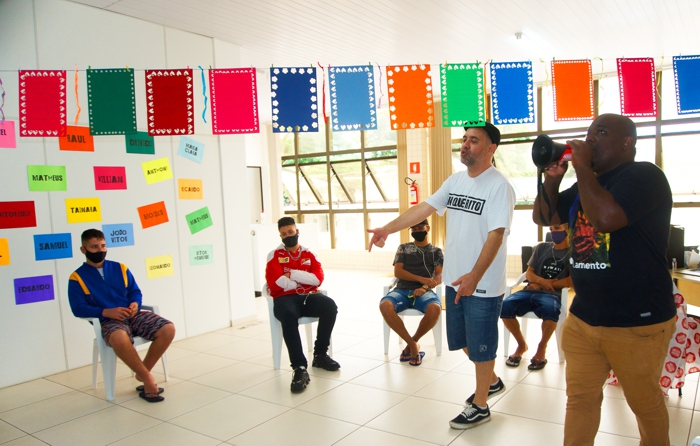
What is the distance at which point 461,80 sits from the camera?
3.91 metres

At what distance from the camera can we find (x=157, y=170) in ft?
14.1

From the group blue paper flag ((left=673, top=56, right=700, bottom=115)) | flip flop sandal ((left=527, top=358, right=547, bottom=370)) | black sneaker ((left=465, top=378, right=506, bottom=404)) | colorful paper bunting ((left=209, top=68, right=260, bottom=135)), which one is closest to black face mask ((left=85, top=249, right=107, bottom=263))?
colorful paper bunting ((left=209, top=68, right=260, bottom=135))

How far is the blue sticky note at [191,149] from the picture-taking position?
4.52 metres

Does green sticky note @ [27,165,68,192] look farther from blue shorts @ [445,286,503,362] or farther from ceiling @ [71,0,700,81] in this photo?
blue shorts @ [445,286,503,362]

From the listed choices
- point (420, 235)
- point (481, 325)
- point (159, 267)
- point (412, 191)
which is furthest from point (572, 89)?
point (412, 191)

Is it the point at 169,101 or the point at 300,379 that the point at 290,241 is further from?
the point at 169,101

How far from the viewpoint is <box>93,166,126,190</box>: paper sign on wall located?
390 cm

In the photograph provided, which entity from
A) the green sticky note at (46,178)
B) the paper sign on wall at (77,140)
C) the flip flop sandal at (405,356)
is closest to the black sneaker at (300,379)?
the flip flop sandal at (405,356)

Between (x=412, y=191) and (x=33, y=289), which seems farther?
(x=412, y=191)

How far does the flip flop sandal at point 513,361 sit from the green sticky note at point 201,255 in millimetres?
2943

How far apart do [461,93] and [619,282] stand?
2.62 metres

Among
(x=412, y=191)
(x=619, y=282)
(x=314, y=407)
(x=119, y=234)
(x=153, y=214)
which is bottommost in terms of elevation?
(x=314, y=407)

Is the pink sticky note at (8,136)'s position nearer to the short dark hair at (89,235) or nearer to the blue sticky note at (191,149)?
the short dark hair at (89,235)

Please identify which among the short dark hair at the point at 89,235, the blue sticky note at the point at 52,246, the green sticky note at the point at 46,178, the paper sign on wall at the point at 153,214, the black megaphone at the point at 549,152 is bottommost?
the blue sticky note at the point at 52,246
